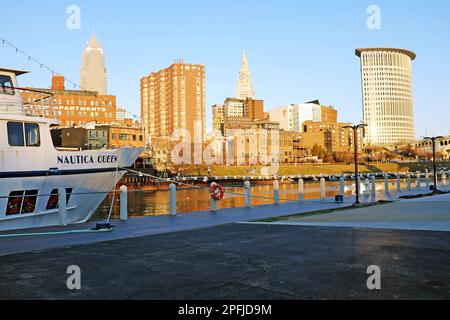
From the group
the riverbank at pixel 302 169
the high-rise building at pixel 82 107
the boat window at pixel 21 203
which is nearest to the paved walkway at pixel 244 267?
the boat window at pixel 21 203

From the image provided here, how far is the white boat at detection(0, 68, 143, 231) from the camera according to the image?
17281mm

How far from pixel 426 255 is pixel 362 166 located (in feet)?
593

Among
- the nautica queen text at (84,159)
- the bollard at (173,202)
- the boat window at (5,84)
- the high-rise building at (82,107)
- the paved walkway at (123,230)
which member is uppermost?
the high-rise building at (82,107)

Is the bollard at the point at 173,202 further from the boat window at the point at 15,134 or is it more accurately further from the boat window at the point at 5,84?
the boat window at the point at 5,84

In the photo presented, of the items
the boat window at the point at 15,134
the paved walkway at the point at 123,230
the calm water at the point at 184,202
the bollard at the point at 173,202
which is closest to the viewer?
the paved walkway at the point at 123,230

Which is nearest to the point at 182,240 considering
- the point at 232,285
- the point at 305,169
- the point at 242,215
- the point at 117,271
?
the point at 117,271

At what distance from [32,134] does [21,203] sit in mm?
3191

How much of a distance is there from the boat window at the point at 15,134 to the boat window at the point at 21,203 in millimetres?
2175

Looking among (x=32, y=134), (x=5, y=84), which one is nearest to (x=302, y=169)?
(x=5, y=84)

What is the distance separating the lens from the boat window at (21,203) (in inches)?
690

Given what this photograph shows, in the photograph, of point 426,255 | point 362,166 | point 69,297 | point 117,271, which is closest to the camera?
point 69,297

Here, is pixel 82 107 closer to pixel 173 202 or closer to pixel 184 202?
pixel 184 202

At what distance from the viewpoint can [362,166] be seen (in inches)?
7052
